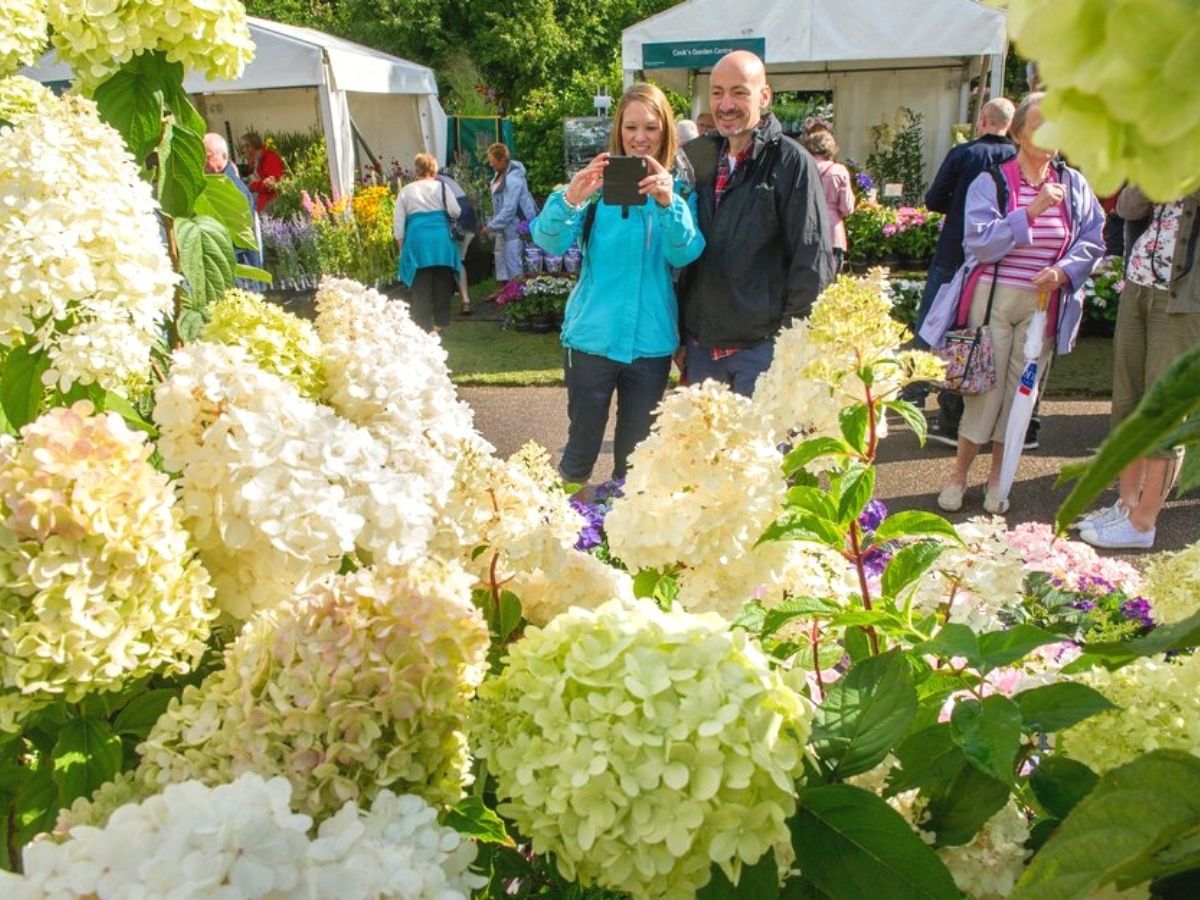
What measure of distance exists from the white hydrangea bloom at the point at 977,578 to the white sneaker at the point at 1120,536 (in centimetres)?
314

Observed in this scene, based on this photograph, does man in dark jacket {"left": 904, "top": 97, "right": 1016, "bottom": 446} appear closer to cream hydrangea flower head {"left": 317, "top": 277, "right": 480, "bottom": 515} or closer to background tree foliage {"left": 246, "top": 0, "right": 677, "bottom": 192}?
cream hydrangea flower head {"left": 317, "top": 277, "right": 480, "bottom": 515}

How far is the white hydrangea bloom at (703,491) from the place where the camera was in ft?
3.66

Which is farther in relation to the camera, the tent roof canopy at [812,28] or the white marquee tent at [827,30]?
the tent roof canopy at [812,28]

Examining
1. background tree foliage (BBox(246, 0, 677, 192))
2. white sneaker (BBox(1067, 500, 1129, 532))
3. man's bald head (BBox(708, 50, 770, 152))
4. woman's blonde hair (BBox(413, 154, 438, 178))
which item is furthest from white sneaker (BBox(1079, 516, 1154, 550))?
background tree foliage (BBox(246, 0, 677, 192))

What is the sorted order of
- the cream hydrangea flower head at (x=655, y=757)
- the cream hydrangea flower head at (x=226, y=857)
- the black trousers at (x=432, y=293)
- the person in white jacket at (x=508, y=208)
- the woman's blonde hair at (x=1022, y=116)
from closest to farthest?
the cream hydrangea flower head at (x=226, y=857)
the cream hydrangea flower head at (x=655, y=757)
the woman's blonde hair at (x=1022, y=116)
the black trousers at (x=432, y=293)
the person in white jacket at (x=508, y=208)

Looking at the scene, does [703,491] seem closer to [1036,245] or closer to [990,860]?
[990,860]

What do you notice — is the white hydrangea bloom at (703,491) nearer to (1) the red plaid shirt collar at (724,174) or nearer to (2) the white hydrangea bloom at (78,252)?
(2) the white hydrangea bloom at (78,252)

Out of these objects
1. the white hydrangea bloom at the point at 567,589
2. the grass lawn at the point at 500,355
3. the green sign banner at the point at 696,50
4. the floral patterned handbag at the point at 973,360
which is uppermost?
the green sign banner at the point at 696,50

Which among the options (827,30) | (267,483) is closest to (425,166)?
(827,30)

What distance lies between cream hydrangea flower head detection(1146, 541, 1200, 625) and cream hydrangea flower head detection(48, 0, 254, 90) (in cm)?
141

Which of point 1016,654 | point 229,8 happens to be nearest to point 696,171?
point 229,8

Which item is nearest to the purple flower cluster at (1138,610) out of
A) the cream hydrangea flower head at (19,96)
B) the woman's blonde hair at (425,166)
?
the cream hydrangea flower head at (19,96)

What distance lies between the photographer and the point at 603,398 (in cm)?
369

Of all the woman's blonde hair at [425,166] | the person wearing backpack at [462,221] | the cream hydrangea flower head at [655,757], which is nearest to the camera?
the cream hydrangea flower head at [655,757]
